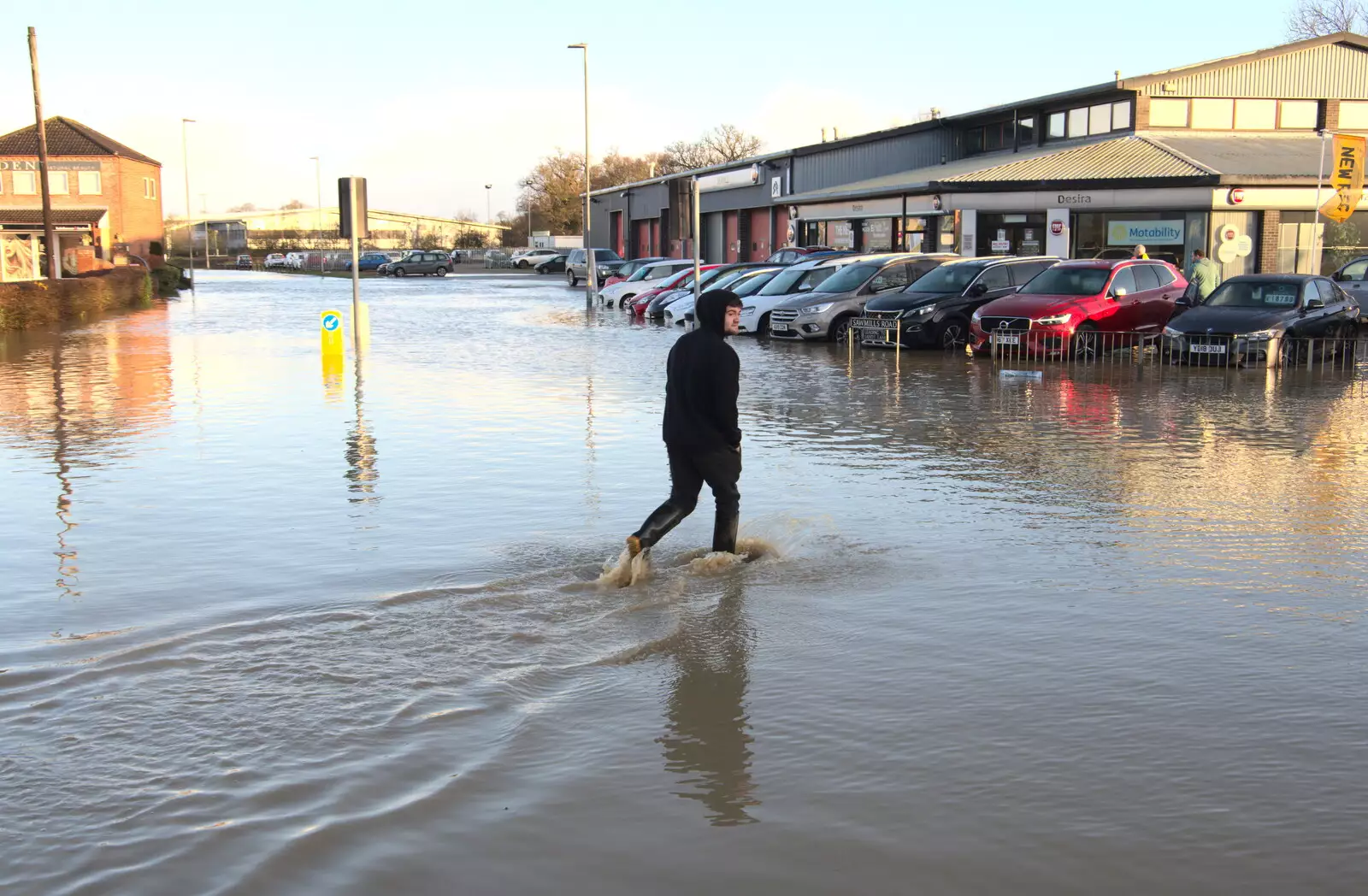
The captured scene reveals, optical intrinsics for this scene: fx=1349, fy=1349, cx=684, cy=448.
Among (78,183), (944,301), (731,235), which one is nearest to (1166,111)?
(944,301)

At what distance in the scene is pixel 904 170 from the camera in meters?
49.8

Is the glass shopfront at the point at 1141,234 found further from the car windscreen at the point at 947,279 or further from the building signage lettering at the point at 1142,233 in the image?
the car windscreen at the point at 947,279

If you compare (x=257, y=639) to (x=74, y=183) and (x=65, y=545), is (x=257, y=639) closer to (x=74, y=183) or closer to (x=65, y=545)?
(x=65, y=545)

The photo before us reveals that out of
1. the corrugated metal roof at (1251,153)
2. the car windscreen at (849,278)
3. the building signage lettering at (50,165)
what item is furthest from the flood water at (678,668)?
the building signage lettering at (50,165)

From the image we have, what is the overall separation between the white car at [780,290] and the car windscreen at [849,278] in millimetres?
1009

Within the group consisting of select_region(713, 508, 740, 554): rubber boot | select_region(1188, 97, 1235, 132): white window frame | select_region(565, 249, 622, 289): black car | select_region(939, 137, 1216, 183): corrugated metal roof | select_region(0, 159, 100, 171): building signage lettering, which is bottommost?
select_region(713, 508, 740, 554): rubber boot

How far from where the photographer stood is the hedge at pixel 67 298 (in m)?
29.0

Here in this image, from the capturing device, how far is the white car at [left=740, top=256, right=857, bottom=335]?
28.2 m

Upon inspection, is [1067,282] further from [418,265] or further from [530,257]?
[530,257]

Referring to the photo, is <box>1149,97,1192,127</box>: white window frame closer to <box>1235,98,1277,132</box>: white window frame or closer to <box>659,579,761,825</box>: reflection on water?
<box>1235,98,1277,132</box>: white window frame

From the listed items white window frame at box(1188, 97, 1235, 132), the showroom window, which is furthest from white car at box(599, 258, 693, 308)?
white window frame at box(1188, 97, 1235, 132)

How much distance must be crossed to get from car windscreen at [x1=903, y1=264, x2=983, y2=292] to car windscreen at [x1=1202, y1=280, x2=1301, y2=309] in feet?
14.0

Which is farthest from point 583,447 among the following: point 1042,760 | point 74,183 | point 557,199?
point 557,199

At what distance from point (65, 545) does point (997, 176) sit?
32439 mm
